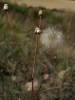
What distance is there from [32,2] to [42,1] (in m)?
1.79

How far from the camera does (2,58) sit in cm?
543

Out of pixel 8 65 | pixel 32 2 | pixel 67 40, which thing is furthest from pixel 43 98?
pixel 32 2

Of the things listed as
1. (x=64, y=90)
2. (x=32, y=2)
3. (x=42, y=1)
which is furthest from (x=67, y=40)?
(x=42, y=1)

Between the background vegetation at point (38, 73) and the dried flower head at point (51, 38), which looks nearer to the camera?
the dried flower head at point (51, 38)

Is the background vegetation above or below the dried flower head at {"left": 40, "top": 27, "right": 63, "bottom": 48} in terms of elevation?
below

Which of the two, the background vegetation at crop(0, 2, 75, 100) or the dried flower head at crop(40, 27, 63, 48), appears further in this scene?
the background vegetation at crop(0, 2, 75, 100)

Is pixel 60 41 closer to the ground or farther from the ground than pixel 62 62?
farther from the ground

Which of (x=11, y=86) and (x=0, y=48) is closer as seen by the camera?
(x=11, y=86)

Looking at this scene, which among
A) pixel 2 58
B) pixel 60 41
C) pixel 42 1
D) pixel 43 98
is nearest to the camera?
pixel 60 41

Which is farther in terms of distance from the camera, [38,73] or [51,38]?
[38,73]

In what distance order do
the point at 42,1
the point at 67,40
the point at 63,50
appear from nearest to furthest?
1. the point at 63,50
2. the point at 67,40
3. the point at 42,1

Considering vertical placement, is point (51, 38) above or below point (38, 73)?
above

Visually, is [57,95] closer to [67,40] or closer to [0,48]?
[0,48]

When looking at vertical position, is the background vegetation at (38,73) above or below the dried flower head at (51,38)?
below
